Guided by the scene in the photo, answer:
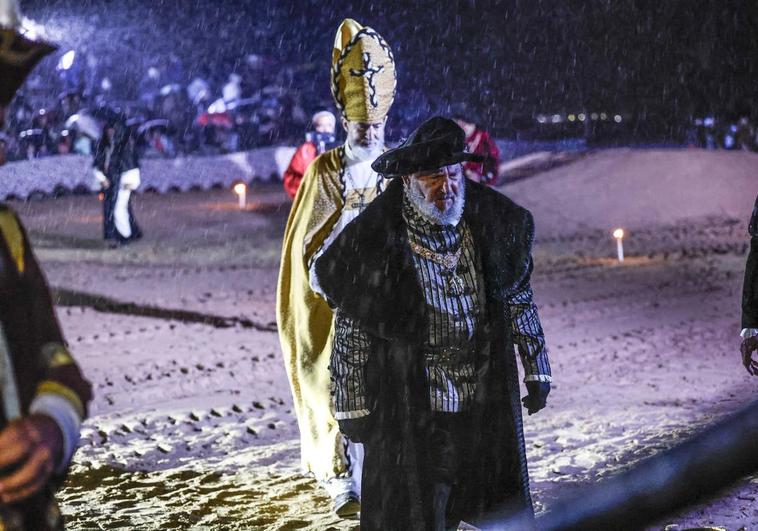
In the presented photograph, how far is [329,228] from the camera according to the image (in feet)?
19.1

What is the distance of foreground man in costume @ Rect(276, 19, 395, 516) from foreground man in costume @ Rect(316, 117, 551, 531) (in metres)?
1.87

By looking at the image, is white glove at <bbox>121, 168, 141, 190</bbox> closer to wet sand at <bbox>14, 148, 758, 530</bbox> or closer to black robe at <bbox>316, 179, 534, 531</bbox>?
wet sand at <bbox>14, 148, 758, 530</bbox>

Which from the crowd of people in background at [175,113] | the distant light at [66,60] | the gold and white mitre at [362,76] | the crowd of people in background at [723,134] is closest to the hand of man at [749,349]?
the gold and white mitre at [362,76]

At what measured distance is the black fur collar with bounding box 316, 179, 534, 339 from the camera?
3.79 meters

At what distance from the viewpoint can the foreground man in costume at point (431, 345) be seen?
12.5 feet

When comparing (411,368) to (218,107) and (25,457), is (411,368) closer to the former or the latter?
(25,457)

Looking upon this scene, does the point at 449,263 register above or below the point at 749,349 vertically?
above

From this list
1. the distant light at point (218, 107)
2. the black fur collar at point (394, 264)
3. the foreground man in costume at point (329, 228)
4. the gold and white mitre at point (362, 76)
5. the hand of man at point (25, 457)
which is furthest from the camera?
the distant light at point (218, 107)

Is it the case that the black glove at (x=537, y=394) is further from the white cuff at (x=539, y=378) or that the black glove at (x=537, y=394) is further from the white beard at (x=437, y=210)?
the white beard at (x=437, y=210)

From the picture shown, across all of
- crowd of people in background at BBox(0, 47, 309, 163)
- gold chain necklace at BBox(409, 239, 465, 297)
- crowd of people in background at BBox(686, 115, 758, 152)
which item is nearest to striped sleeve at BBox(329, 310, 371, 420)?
gold chain necklace at BBox(409, 239, 465, 297)

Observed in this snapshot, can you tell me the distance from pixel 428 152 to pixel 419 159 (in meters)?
0.04

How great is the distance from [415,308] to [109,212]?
50.7ft

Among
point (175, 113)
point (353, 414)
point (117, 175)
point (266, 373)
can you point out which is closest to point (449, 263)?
point (353, 414)

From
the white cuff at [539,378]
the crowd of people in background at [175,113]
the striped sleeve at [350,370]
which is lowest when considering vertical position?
the white cuff at [539,378]
